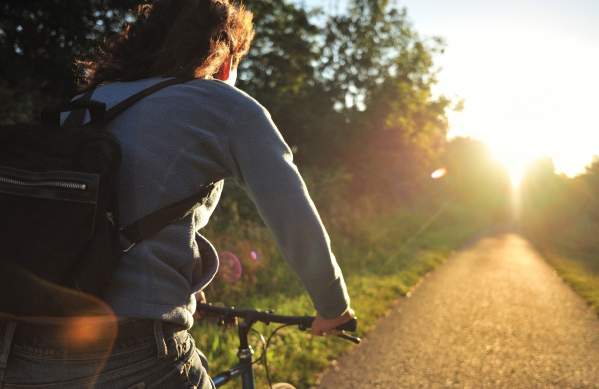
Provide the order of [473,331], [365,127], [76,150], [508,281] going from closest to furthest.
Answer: [76,150] → [473,331] → [508,281] → [365,127]

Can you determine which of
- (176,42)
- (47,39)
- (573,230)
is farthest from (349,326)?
(573,230)

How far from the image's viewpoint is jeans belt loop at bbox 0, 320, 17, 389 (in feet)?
3.73

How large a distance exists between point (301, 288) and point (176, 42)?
22.3 feet

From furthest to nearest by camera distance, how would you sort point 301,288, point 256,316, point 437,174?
point 437,174
point 301,288
point 256,316

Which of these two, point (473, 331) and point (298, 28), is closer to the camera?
point (473, 331)

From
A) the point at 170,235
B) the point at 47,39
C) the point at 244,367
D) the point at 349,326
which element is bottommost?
the point at 244,367

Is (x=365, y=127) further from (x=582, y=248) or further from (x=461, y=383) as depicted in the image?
(x=461, y=383)

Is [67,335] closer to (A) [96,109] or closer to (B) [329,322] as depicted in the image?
(A) [96,109]

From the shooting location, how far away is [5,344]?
45.0 inches

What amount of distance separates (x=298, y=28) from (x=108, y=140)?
50.2ft

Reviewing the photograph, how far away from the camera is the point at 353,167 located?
2334 centimetres

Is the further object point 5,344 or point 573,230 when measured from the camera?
point 573,230

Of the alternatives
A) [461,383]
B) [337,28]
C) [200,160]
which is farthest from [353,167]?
[200,160]

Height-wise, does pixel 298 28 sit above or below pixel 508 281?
above
